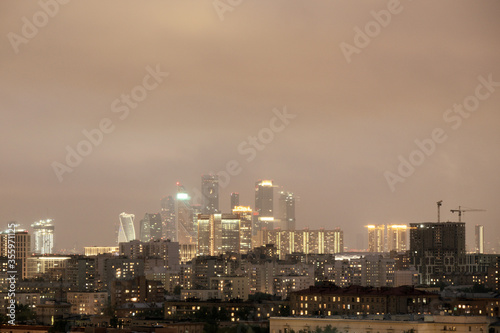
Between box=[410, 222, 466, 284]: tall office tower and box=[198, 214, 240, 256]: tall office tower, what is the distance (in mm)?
19586

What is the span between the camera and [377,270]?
271 feet

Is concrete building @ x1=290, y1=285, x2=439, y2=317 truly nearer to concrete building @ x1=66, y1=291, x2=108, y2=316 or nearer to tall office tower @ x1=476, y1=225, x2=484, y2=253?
concrete building @ x1=66, y1=291, x2=108, y2=316

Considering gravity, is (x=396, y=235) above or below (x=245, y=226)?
below

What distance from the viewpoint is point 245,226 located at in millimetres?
123938

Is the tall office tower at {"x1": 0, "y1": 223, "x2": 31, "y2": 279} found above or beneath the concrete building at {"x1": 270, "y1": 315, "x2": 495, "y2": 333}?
above

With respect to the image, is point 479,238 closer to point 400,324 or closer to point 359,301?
point 359,301

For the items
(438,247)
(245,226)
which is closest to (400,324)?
(438,247)

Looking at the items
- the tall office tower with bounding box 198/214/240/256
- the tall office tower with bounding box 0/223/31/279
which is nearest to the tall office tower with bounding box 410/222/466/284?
the tall office tower with bounding box 198/214/240/256

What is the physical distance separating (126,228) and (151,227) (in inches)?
359

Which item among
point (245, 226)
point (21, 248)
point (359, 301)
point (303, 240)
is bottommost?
point (359, 301)

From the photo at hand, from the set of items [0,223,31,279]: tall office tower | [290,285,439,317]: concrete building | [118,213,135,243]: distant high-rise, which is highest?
[118,213,135,243]: distant high-rise

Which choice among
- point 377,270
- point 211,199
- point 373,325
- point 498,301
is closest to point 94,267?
point 377,270

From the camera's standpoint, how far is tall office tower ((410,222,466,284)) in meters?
102

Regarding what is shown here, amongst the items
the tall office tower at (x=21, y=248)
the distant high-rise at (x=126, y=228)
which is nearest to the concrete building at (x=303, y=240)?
the distant high-rise at (x=126, y=228)
